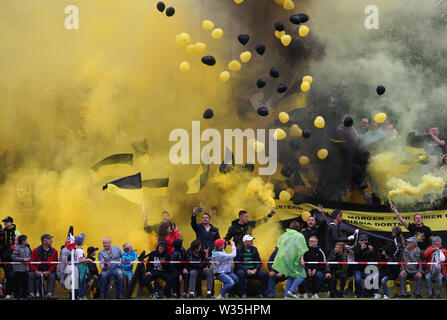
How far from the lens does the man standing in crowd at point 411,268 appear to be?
12.6 metres

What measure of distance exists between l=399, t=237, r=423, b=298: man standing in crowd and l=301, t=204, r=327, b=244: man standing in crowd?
1.39 m

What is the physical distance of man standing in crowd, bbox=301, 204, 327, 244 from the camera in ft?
43.5

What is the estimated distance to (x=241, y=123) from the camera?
1448cm

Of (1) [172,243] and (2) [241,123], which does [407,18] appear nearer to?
(2) [241,123]

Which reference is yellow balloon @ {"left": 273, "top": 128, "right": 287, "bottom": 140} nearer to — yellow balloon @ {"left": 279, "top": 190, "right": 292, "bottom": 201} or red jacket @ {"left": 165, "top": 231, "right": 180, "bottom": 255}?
yellow balloon @ {"left": 279, "top": 190, "right": 292, "bottom": 201}

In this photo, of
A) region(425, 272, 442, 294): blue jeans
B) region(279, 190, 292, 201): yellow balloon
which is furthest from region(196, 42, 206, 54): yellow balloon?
region(425, 272, 442, 294): blue jeans

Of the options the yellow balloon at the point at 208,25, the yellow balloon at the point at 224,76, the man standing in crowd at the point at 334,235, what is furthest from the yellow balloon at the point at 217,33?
the man standing in crowd at the point at 334,235

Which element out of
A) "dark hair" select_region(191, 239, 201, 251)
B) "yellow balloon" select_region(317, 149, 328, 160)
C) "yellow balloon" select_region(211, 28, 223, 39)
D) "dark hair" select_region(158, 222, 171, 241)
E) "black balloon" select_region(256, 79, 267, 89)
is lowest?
"dark hair" select_region(191, 239, 201, 251)

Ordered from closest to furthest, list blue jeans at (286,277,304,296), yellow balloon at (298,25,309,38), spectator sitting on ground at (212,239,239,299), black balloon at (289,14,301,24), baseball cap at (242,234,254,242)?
blue jeans at (286,277,304,296) < spectator sitting on ground at (212,239,239,299) < baseball cap at (242,234,254,242) < black balloon at (289,14,301,24) < yellow balloon at (298,25,309,38)

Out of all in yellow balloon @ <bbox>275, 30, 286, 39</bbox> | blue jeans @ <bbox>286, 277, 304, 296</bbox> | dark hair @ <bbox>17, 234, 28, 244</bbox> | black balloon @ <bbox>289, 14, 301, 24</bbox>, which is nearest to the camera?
blue jeans @ <bbox>286, 277, 304, 296</bbox>

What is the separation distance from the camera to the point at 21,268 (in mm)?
12805

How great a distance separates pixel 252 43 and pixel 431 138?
332 cm
